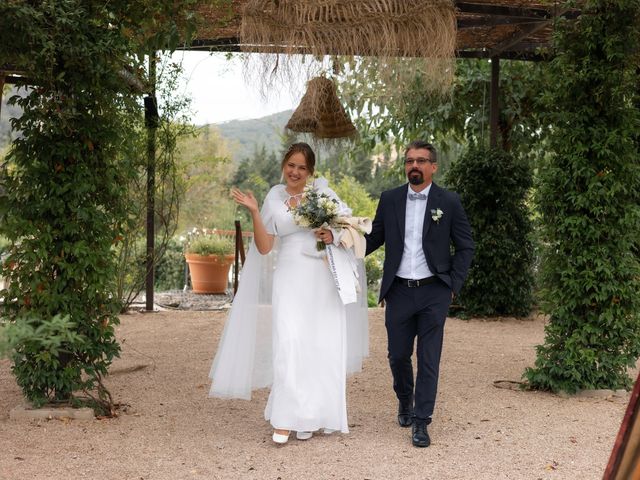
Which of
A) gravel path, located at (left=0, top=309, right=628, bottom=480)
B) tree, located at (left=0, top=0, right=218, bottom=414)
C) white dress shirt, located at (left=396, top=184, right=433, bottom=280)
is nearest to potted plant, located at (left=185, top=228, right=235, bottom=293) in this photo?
gravel path, located at (left=0, top=309, right=628, bottom=480)

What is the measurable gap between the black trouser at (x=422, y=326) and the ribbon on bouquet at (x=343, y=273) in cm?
25

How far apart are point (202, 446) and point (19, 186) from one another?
212cm

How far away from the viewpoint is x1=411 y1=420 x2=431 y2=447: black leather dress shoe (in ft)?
18.1

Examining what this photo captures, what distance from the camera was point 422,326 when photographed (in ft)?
18.5

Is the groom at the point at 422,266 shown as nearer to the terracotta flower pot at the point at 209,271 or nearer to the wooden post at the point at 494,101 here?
the wooden post at the point at 494,101

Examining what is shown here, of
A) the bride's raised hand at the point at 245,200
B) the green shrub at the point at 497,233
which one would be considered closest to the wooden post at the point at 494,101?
the green shrub at the point at 497,233

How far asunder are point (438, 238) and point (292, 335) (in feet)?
3.59

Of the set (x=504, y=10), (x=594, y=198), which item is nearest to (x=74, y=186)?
(x=594, y=198)

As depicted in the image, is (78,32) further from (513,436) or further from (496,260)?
(496,260)

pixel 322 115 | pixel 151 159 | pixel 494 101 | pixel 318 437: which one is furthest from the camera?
pixel 494 101

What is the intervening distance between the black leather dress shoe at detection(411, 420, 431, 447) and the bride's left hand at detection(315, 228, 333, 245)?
1.25 metres

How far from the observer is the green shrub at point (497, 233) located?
11734mm

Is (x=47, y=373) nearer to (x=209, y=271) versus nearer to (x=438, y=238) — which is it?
(x=438, y=238)

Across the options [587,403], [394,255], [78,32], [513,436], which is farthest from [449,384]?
[78,32]
